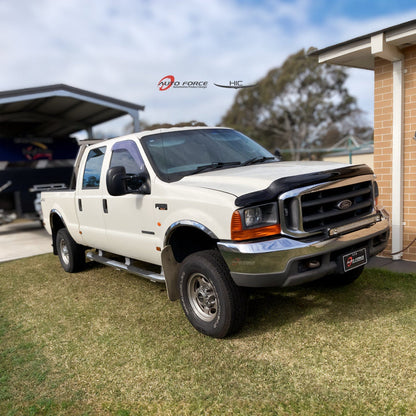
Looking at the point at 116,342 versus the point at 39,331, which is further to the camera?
the point at 39,331

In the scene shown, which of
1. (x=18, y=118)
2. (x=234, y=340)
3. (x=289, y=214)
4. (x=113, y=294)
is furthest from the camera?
(x=18, y=118)

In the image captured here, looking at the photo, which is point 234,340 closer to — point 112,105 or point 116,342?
point 116,342

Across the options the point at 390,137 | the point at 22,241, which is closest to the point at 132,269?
the point at 390,137

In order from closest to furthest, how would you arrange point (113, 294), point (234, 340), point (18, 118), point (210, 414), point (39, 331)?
point (210, 414) < point (234, 340) < point (39, 331) < point (113, 294) < point (18, 118)

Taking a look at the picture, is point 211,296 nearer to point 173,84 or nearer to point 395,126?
→ point 395,126

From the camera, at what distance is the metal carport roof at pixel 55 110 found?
10523 mm

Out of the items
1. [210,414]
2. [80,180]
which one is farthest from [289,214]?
[80,180]

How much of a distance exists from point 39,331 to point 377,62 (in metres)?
5.83

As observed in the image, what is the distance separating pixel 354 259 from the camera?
387cm

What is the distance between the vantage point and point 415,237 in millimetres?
6016

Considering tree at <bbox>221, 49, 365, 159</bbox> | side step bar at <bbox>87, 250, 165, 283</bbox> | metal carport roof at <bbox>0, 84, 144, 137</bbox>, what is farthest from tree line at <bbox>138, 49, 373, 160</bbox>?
side step bar at <bbox>87, 250, 165, 283</bbox>

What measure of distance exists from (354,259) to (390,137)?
3.09m

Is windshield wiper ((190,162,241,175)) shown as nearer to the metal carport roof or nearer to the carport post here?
the carport post

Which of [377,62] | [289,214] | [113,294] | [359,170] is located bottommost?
[113,294]
